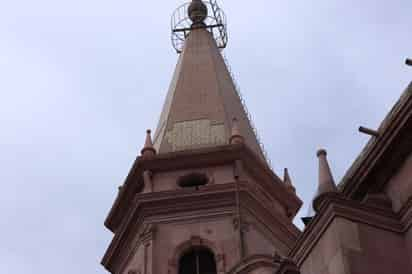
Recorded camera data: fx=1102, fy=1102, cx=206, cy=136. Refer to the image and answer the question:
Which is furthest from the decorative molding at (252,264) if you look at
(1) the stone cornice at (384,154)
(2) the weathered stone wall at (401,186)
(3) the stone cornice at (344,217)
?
(2) the weathered stone wall at (401,186)

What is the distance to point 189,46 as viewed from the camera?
2085 inches

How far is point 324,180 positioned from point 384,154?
1.44 m

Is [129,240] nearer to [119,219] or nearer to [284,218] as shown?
[119,219]

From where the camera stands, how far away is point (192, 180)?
42.4 metres

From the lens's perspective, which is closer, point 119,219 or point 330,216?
point 330,216

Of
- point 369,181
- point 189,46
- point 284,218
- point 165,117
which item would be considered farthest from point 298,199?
point 369,181

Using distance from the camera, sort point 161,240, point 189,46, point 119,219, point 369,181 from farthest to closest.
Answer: point 189,46 < point 119,219 < point 161,240 < point 369,181

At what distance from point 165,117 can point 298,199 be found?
6.78 metres

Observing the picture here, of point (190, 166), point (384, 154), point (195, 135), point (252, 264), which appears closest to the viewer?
point (384, 154)

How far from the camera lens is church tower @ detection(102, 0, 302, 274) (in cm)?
4028

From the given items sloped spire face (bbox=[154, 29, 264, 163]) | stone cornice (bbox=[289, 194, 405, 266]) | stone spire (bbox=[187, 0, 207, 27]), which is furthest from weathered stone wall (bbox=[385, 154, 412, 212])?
stone spire (bbox=[187, 0, 207, 27])

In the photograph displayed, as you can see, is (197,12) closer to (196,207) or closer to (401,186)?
(196,207)

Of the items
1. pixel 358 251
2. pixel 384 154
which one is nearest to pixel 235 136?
pixel 384 154

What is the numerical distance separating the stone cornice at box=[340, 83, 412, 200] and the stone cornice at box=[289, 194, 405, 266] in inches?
38.9
